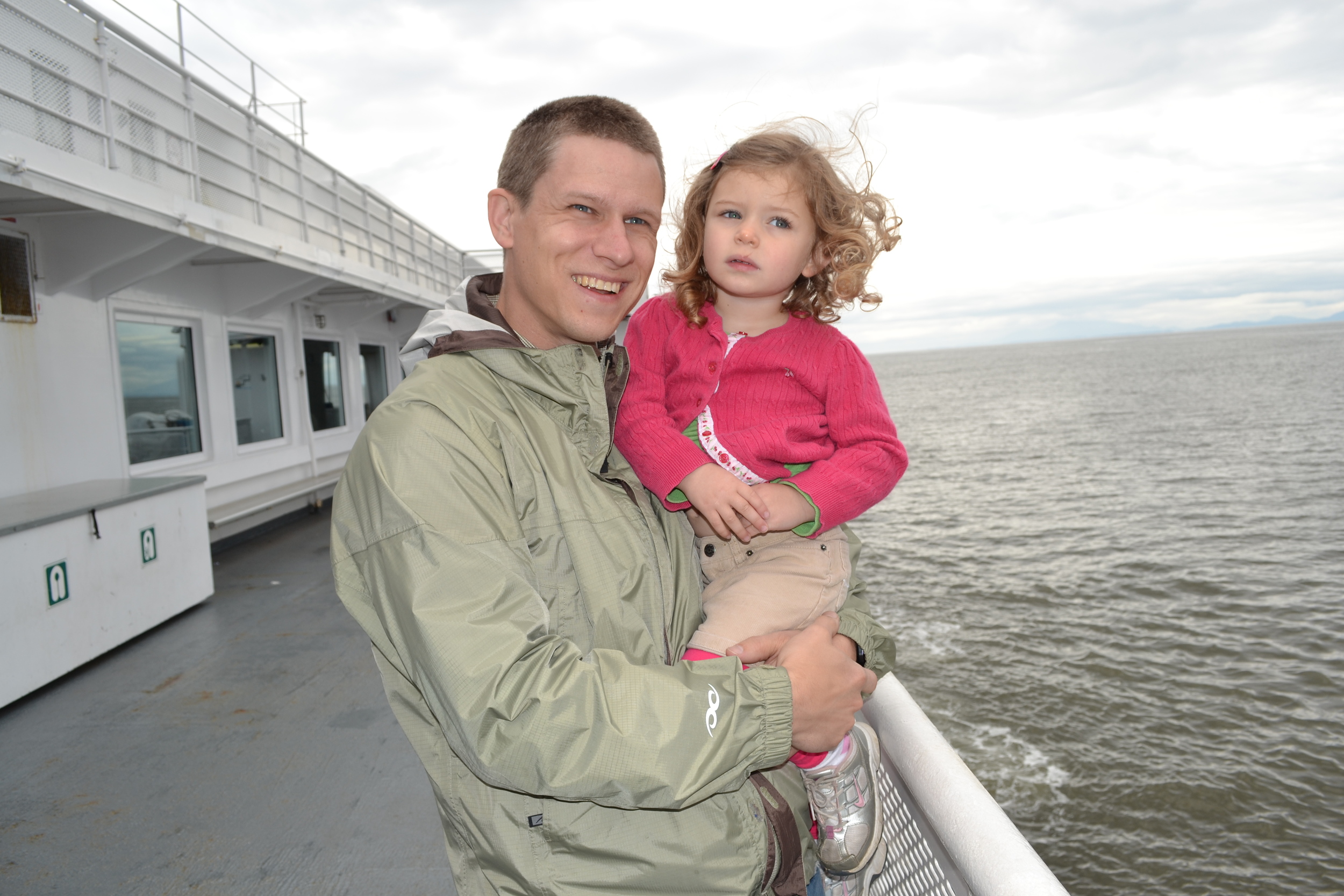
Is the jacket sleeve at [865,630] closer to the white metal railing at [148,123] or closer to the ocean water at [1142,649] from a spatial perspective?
the white metal railing at [148,123]

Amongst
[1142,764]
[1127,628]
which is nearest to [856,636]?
[1142,764]

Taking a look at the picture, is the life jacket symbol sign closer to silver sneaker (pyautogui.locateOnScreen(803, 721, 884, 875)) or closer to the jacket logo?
silver sneaker (pyautogui.locateOnScreen(803, 721, 884, 875))

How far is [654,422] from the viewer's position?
1.90 m

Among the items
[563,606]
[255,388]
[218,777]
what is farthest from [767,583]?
[255,388]

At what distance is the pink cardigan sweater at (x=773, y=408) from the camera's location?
6.17 ft

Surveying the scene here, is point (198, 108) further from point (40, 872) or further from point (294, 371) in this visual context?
point (40, 872)

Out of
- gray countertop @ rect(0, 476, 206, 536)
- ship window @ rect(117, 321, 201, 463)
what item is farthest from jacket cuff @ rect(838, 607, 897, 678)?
ship window @ rect(117, 321, 201, 463)

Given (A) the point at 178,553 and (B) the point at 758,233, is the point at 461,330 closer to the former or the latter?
(B) the point at 758,233

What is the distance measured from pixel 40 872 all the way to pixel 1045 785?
7.81 metres

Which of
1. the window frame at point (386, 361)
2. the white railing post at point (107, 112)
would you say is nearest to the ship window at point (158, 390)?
the white railing post at point (107, 112)

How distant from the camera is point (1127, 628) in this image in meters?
10.9

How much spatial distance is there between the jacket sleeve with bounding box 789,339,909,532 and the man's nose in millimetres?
662

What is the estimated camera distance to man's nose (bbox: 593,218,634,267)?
1662mm

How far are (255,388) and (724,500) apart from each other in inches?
353
